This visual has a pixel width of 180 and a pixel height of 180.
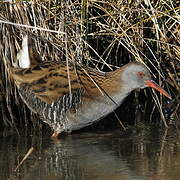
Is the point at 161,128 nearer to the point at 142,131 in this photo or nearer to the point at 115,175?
the point at 142,131

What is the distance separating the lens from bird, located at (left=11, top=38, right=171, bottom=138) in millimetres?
5691

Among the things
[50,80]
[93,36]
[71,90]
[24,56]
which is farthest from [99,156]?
[93,36]

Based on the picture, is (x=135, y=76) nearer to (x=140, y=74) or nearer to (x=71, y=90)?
(x=140, y=74)

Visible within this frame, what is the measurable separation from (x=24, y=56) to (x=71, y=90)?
1.88 ft

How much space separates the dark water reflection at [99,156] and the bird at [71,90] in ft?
0.81

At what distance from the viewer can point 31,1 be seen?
5730 millimetres

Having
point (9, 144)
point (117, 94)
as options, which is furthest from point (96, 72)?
point (9, 144)

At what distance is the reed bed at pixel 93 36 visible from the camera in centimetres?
579

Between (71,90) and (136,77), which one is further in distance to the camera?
(136,77)

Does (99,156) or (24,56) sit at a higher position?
(24,56)

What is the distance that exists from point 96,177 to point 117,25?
2.29 m

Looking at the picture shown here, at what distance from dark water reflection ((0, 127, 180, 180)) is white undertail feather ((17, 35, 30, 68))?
726mm

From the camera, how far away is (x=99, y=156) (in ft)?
17.0

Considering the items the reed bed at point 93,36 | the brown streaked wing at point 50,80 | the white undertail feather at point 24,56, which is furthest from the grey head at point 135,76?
the white undertail feather at point 24,56
